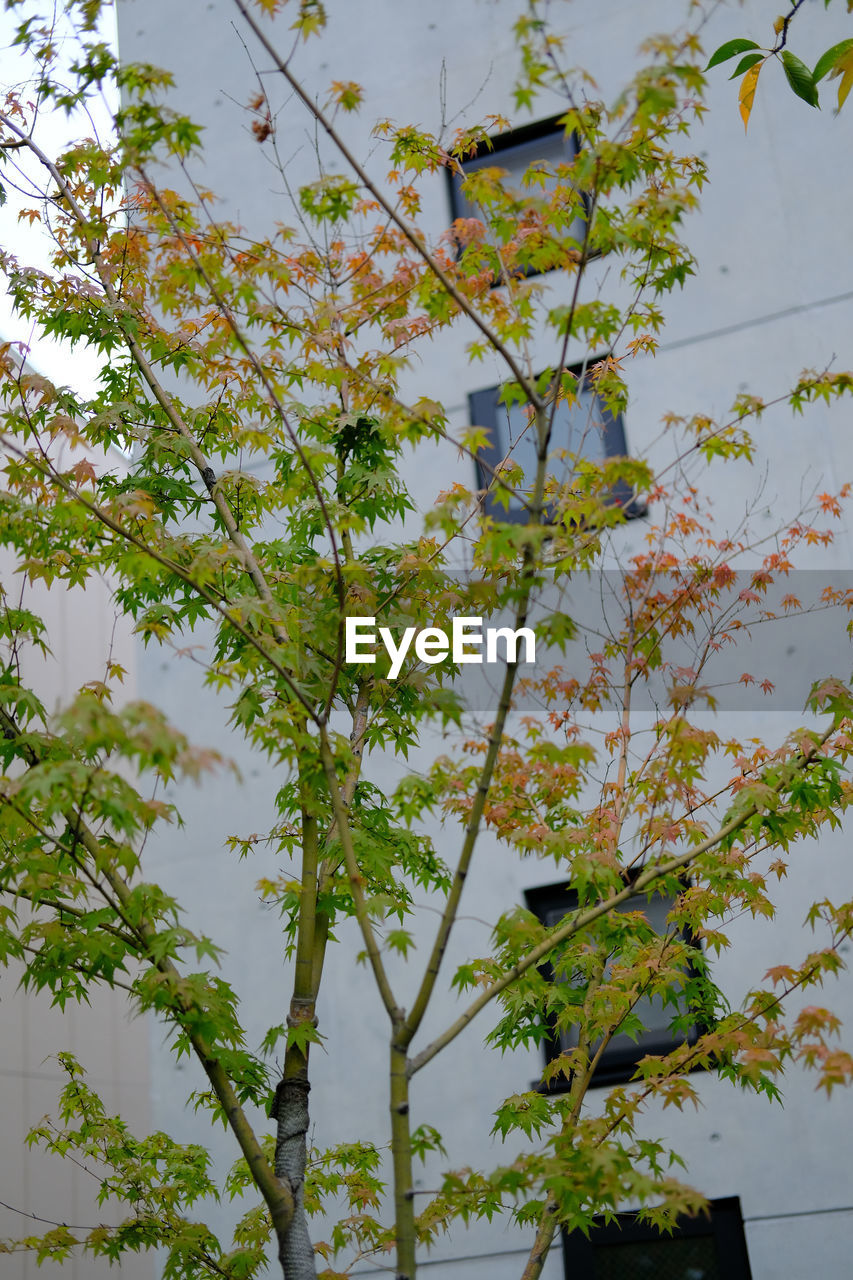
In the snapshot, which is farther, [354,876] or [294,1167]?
[294,1167]

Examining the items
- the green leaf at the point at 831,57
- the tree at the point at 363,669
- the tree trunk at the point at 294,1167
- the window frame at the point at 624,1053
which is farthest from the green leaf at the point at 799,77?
the window frame at the point at 624,1053

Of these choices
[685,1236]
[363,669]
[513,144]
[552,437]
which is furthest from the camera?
[513,144]

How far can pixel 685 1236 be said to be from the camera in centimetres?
647

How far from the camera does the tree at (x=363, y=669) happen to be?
3.89 metres

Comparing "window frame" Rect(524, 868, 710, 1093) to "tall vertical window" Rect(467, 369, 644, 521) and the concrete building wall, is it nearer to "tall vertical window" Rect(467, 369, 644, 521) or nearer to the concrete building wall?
the concrete building wall

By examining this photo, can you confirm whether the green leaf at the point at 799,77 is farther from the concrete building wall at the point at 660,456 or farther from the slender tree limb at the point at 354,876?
the concrete building wall at the point at 660,456

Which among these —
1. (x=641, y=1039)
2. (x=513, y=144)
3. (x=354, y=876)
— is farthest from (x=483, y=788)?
(x=513, y=144)

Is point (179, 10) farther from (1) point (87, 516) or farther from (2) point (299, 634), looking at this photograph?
(2) point (299, 634)

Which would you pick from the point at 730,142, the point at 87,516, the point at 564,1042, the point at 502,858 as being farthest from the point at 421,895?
the point at 730,142

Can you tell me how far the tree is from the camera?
3.89 metres

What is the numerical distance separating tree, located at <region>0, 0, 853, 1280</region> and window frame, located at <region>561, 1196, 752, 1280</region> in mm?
583

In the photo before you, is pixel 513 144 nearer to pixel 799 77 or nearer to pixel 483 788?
pixel 483 788

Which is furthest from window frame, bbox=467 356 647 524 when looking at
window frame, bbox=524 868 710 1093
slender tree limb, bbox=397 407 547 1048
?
slender tree limb, bbox=397 407 547 1048

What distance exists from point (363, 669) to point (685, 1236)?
3609mm
